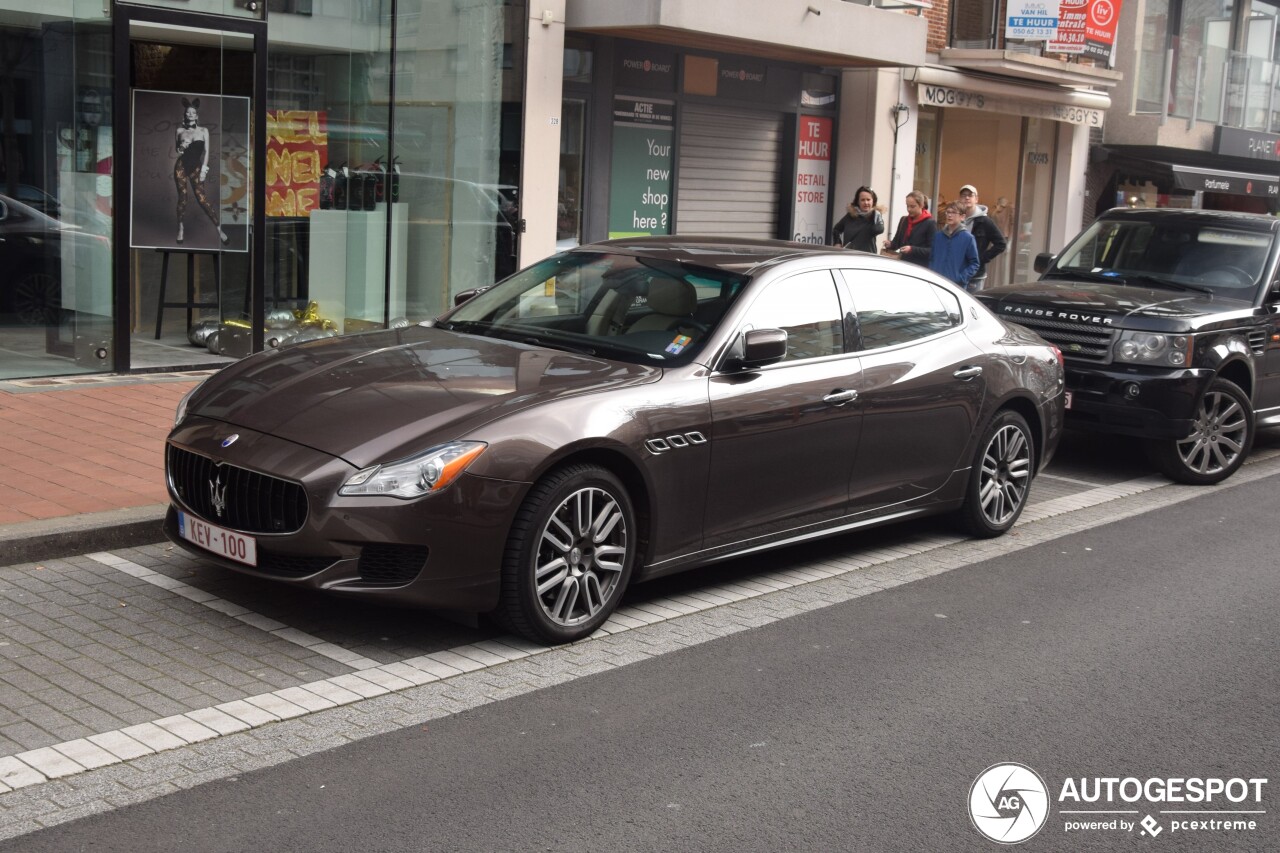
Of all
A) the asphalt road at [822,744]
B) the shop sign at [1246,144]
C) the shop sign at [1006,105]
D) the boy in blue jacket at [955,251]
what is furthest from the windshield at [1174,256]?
the shop sign at [1246,144]

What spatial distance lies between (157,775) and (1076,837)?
278cm

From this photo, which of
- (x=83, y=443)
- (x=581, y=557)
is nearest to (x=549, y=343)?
(x=581, y=557)

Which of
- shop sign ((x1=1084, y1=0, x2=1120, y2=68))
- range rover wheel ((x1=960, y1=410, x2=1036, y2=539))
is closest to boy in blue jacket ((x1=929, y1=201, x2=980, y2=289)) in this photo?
range rover wheel ((x1=960, y1=410, x2=1036, y2=539))

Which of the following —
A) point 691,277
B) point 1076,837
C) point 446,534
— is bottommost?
point 1076,837

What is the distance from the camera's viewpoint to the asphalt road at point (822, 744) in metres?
4.18

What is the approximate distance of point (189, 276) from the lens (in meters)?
12.4

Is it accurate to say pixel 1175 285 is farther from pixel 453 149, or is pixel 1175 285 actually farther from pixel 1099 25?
pixel 1099 25

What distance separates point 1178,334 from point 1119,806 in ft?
20.6

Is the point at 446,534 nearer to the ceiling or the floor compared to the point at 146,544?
nearer to the ceiling

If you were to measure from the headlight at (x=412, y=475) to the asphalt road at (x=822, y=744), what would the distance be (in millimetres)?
862

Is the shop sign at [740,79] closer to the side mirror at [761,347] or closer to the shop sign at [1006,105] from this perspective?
the shop sign at [1006,105]

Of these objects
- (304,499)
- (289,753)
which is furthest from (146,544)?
(289,753)

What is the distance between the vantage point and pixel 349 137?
13.6 m

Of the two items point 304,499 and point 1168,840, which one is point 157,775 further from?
point 1168,840
